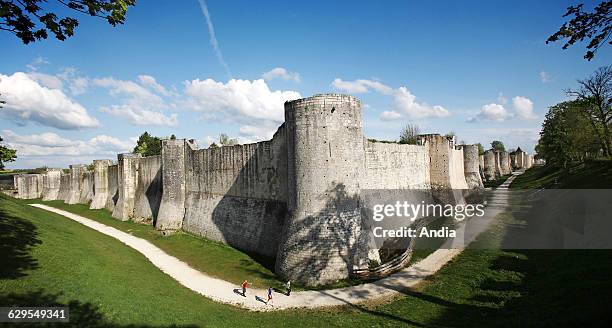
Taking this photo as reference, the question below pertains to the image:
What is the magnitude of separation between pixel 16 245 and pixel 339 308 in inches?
566

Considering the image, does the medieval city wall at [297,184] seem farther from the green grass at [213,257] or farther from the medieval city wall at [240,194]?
the green grass at [213,257]

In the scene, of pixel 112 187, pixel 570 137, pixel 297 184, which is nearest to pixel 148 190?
pixel 112 187

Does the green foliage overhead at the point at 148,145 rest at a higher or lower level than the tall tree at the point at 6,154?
higher

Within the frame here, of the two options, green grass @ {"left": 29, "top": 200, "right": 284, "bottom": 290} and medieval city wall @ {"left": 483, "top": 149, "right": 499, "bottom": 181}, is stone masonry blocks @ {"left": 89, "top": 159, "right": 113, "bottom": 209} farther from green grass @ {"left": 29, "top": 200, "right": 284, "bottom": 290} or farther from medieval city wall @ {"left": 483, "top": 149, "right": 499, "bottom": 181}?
medieval city wall @ {"left": 483, "top": 149, "right": 499, "bottom": 181}

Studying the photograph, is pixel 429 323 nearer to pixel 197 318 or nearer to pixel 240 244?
pixel 197 318

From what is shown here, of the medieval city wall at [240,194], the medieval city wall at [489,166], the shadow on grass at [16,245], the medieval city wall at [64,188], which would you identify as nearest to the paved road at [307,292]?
the medieval city wall at [240,194]

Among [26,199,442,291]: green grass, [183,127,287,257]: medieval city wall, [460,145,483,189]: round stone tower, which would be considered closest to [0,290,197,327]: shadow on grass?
[26,199,442,291]: green grass

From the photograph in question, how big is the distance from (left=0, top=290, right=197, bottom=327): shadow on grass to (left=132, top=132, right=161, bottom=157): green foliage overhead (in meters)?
66.7

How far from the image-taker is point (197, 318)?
42.3ft

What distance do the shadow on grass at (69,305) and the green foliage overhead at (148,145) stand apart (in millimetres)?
66741

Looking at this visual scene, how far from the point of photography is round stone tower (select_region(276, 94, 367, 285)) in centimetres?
1702

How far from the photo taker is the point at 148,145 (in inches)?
2963

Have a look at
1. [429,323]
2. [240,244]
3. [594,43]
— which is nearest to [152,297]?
[240,244]

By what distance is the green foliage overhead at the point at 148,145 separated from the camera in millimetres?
73688
